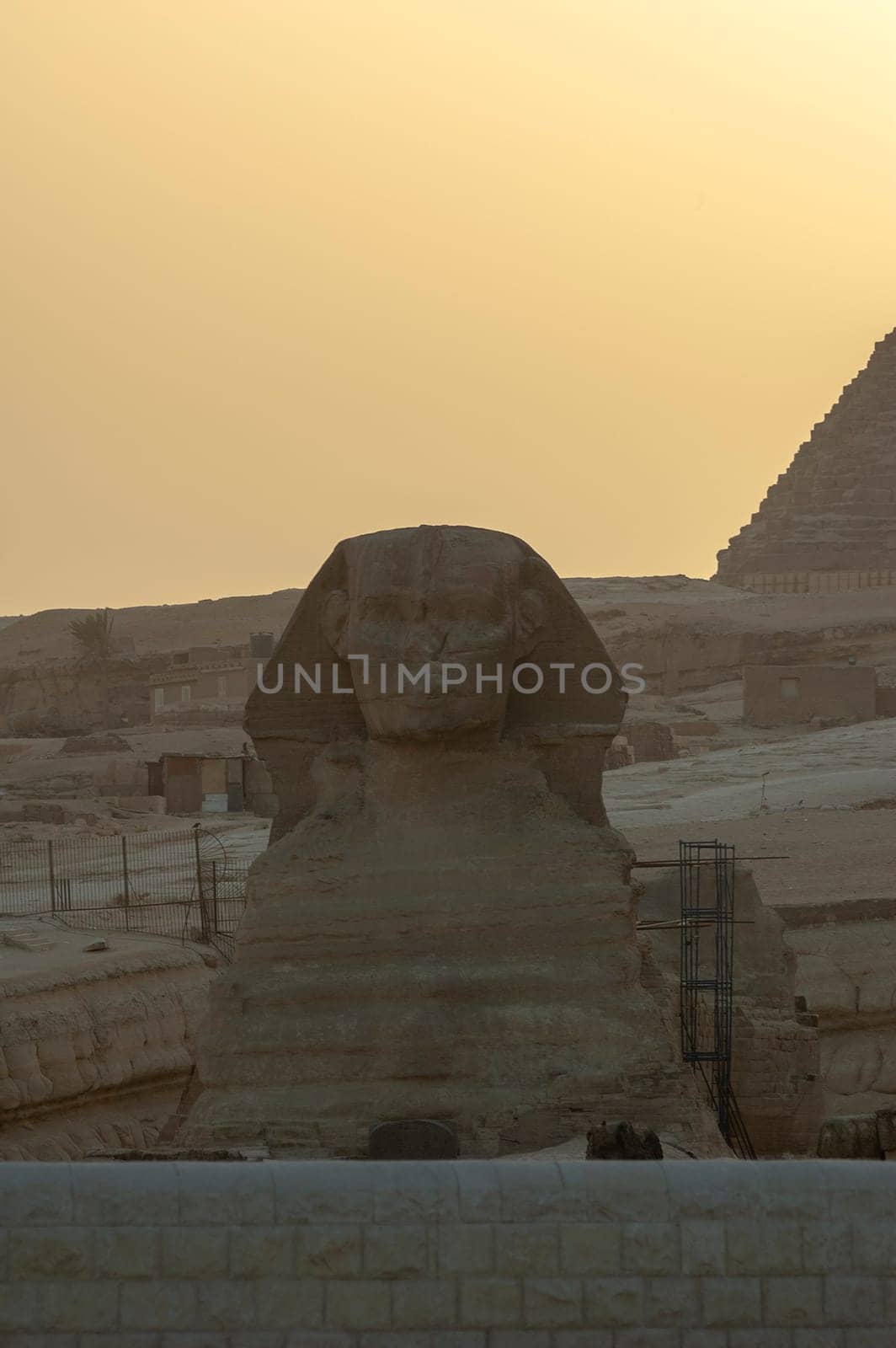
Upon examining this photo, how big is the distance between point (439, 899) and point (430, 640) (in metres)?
1.10

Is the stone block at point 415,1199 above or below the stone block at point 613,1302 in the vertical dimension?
above

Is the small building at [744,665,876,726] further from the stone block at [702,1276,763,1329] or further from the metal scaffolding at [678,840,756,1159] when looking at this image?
the stone block at [702,1276,763,1329]

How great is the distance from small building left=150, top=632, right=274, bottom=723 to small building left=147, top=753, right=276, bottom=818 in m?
14.2

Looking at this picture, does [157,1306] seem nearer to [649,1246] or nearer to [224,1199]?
[224,1199]

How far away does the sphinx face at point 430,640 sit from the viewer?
31.2ft

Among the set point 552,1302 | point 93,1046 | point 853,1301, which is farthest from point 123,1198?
point 93,1046

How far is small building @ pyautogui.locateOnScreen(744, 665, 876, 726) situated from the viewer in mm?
39656

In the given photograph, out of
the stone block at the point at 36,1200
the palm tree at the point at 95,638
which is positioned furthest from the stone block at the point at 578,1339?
the palm tree at the point at 95,638

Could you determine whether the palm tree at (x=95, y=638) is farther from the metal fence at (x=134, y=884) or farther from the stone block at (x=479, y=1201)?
the stone block at (x=479, y=1201)

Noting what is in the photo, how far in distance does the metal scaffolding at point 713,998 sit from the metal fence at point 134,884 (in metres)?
3.31

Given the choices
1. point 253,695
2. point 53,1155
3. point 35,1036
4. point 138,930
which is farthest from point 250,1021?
point 138,930

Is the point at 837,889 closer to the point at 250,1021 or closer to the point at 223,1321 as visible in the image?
the point at 250,1021

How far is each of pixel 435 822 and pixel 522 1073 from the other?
123cm

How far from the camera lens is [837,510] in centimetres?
11981
